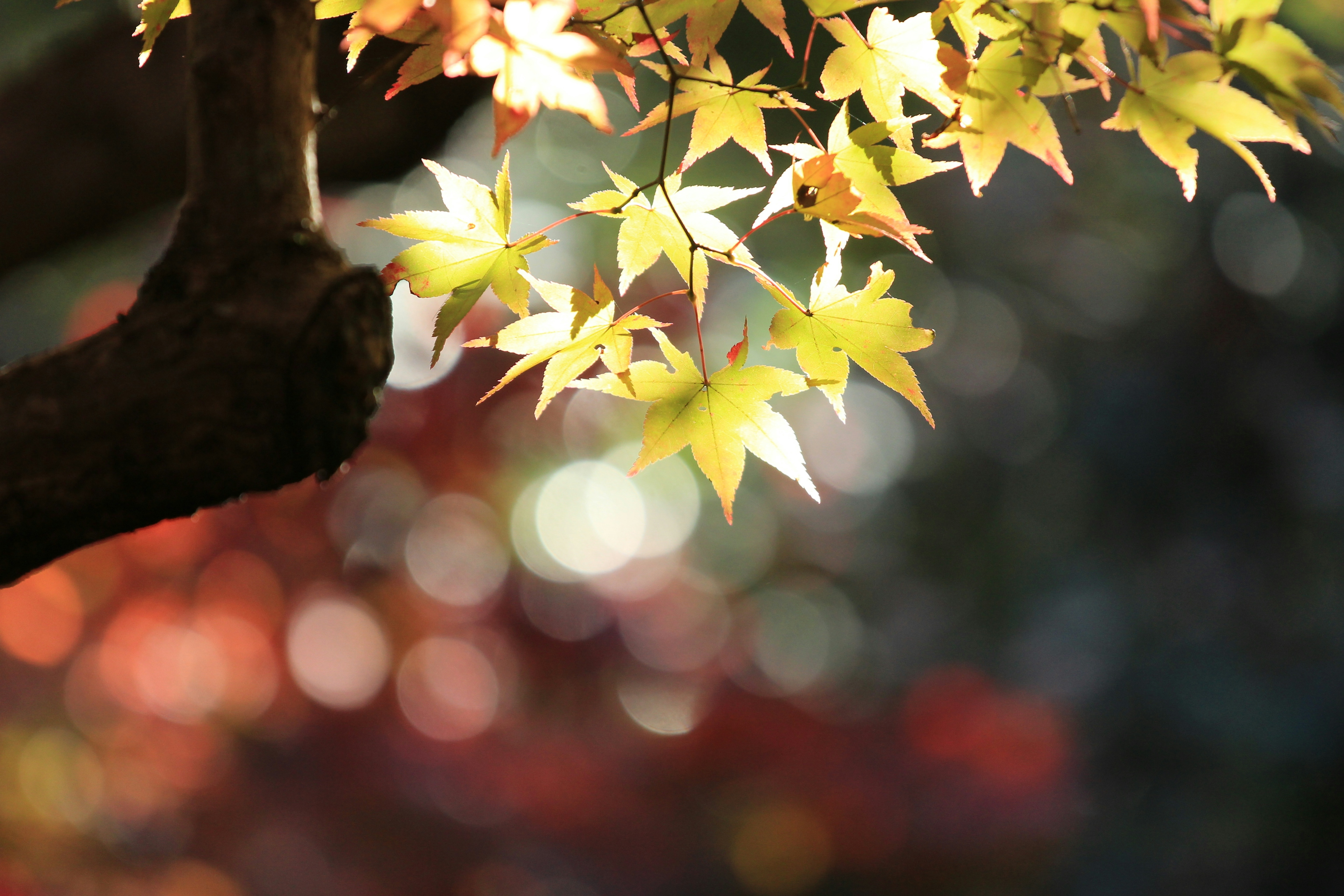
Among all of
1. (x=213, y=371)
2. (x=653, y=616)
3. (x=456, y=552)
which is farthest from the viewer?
(x=653, y=616)

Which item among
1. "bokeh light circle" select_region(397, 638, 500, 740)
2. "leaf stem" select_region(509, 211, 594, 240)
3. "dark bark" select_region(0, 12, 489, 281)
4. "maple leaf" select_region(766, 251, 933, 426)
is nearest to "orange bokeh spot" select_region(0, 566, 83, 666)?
"bokeh light circle" select_region(397, 638, 500, 740)

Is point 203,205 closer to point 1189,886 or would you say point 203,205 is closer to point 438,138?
point 438,138

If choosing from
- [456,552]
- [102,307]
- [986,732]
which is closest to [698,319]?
[986,732]

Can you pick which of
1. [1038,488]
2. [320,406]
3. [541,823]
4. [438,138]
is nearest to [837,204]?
[320,406]

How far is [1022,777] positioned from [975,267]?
5.14m

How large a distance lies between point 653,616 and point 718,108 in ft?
18.2

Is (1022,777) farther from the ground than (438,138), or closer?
A: closer

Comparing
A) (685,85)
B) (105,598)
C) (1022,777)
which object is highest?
(685,85)

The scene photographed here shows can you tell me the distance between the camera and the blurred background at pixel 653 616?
374 cm

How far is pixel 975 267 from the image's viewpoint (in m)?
8.16

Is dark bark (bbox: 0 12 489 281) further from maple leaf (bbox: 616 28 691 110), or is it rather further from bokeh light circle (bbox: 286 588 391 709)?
bokeh light circle (bbox: 286 588 391 709)

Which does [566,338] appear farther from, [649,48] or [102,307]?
[102,307]

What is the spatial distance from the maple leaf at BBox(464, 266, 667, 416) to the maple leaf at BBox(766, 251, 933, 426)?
11 centimetres

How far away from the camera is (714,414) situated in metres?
0.69
